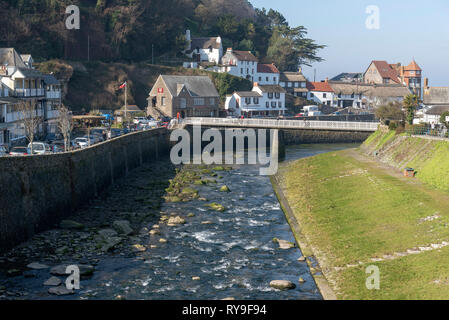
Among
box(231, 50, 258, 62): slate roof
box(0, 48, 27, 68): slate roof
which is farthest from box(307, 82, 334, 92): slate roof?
box(0, 48, 27, 68): slate roof

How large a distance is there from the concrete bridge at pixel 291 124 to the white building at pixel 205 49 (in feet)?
195

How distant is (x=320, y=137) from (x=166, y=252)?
81086 millimetres

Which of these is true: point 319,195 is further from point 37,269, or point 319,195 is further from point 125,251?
point 37,269

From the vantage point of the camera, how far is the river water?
35.8 metres

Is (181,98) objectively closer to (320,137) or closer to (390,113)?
(320,137)

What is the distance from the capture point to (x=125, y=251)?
4406cm

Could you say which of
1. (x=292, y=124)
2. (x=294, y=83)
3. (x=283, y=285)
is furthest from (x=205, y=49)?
(x=283, y=285)

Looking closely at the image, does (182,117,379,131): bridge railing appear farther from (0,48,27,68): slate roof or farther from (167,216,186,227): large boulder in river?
(167,216,186,227): large boulder in river

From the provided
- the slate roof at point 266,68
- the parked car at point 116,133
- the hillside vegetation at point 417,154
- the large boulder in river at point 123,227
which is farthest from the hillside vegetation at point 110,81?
the large boulder in river at point 123,227

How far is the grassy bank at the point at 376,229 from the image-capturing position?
114 feet

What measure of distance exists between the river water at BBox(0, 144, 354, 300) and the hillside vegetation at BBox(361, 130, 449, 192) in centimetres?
1637

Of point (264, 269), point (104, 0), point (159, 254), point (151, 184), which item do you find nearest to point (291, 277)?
point (264, 269)

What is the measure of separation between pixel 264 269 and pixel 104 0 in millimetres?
126024

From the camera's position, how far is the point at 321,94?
602ft
